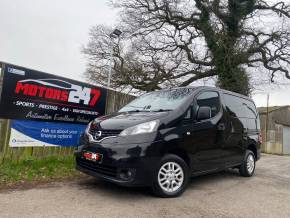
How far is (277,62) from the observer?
61.9 feet

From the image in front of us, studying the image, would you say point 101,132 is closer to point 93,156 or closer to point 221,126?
point 93,156

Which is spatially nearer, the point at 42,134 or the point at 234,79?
the point at 42,134

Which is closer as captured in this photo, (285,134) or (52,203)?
(52,203)

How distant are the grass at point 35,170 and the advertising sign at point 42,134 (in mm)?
383

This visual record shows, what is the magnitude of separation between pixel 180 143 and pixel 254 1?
51.6 feet

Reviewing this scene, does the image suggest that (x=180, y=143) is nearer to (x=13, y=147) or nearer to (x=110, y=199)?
(x=110, y=199)

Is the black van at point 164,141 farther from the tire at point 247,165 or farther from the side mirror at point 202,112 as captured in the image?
the tire at point 247,165

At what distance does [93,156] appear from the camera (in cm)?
445

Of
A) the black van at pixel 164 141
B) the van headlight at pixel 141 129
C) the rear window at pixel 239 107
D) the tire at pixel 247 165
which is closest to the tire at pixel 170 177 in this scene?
the black van at pixel 164 141

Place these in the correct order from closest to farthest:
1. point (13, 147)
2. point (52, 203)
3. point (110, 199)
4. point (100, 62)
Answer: point (52, 203) < point (110, 199) < point (13, 147) < point (100, 62)

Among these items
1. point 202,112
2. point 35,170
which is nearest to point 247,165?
point 202,112

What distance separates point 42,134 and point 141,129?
10.5 ft

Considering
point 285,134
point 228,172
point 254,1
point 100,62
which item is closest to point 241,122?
point 228,172

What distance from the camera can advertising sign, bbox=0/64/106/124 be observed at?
231 inches
